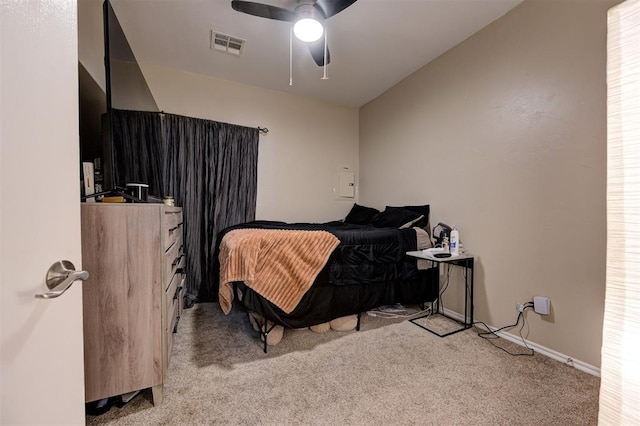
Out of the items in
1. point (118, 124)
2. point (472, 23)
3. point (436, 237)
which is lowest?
point (436, 237)

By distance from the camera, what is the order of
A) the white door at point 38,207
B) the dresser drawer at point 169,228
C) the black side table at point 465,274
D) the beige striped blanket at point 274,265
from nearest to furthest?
the white door at point 38,207
the dresser drawer at point 169,228
the beige striped blanket at point 274,265
the black side table at point 465,274

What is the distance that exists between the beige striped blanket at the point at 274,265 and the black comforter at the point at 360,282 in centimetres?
8

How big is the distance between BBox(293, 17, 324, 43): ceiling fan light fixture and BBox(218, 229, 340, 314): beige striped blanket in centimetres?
146

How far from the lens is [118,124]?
1.59m

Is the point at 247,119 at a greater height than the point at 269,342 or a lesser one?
greater

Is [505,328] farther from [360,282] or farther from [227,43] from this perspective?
[227,43]

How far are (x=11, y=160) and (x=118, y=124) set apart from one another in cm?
145

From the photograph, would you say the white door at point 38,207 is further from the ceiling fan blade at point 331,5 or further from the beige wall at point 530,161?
the beige wall at point 530,161

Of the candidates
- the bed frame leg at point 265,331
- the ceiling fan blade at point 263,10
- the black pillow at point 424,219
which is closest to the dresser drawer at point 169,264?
the bed frame leg at point 265,331

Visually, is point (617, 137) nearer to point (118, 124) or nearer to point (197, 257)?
point (118, 124)

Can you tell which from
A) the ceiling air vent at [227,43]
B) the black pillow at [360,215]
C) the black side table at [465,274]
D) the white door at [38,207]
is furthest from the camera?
the black pillow at [360,215]

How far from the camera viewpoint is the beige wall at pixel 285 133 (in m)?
2.97

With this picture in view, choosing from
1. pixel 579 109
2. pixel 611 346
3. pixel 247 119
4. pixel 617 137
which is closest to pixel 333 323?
pixel 611 346

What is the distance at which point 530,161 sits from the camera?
1.89 meters
